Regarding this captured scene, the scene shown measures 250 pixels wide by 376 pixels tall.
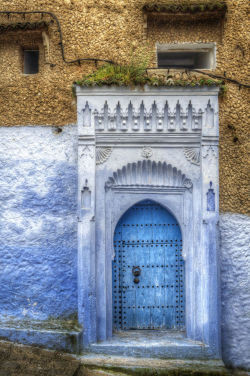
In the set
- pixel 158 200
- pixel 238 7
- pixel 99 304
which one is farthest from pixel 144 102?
pixel 99 304

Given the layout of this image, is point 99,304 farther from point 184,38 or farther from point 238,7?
point 238,7

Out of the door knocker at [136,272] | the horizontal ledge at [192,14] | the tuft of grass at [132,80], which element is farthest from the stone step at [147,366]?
the horizontal ledge at [192,14]

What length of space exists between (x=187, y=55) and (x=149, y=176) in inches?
82.4

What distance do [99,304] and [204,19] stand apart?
13.5 ft

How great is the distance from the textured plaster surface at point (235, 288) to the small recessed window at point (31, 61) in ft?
11.3

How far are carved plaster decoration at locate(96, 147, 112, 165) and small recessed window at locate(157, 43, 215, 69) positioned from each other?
1494mm

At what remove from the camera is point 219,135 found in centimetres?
533

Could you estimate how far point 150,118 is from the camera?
5238mm

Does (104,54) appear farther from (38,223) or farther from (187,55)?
(38,223)

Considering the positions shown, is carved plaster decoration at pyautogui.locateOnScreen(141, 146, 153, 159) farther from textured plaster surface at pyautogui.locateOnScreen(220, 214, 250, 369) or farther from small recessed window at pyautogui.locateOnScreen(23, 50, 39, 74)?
small recessed window at pyautogui.locateOnScreen(23, 50, 39, 74)

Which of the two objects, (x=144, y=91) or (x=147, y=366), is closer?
(x=147, y=366)

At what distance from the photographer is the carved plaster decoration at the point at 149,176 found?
17.5 feet

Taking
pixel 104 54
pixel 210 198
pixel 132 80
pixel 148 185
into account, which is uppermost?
pixel 104 54

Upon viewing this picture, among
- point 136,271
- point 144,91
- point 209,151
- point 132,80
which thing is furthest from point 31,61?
point 136,271
